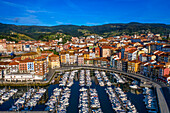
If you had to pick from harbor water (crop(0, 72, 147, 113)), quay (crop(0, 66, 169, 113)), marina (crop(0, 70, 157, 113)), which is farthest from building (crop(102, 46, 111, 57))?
marina (crop(0, 70, 157, 113))

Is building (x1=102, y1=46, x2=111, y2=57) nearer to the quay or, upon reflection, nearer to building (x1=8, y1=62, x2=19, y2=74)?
the quay

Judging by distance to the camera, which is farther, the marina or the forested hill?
the forested hill

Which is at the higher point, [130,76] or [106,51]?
[106,51]

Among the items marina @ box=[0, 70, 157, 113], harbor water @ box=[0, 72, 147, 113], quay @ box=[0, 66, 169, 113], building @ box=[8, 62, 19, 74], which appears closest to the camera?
quay @ box=[0, 66, 169, 113]

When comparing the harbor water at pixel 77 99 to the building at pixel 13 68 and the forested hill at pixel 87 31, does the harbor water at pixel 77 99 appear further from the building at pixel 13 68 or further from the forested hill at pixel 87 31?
the forested hill at pixel 87 31

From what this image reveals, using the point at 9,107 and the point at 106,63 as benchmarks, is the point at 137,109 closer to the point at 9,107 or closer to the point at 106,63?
the point at 9,107

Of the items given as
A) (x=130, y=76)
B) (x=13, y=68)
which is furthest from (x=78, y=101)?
(x=13, y=68)

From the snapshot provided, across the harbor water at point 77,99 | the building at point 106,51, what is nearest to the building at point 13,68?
the harbor water at point 77,99

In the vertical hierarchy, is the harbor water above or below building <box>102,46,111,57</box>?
below

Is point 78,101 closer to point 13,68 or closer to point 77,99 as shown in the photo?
point 77,99

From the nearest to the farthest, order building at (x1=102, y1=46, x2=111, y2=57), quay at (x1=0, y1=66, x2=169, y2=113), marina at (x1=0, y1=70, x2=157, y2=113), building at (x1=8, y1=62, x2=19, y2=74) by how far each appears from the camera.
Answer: quay at (x1=0, y1=66, x2=169, y2=113), marina at (x1=0, y1=70, x2=157, y2=113), building at (x1=8, y1=62, x2=19, y2=74), building at (x1=102, y1=46, x2=111, y2=57)

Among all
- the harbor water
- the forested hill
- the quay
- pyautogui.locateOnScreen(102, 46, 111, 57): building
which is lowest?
the harbor water
